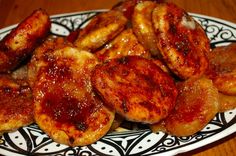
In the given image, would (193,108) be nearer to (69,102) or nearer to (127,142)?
(127,142)

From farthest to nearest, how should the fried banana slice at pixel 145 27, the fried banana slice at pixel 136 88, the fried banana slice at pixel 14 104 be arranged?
the fried banana slice at pixel 145 27
the fried banana slice at pixel 14 104
the fried banana slice at pixel 136 88

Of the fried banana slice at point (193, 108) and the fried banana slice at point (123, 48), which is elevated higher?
the fried banana slice at point (123, 48)

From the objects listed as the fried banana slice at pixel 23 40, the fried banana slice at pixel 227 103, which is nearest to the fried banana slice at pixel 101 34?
the fried banana slice at pixel 23 40

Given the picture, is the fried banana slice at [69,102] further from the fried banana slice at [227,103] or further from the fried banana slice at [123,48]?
the fried banana slice at [227,103]

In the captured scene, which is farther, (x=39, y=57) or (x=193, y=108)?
(x=39, y=57)

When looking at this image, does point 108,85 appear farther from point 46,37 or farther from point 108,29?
point 46,37

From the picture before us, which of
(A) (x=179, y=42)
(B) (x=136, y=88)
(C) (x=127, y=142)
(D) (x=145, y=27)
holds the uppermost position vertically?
(D) (x=145, y=27)

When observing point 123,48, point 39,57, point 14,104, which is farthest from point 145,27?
point 14,104
